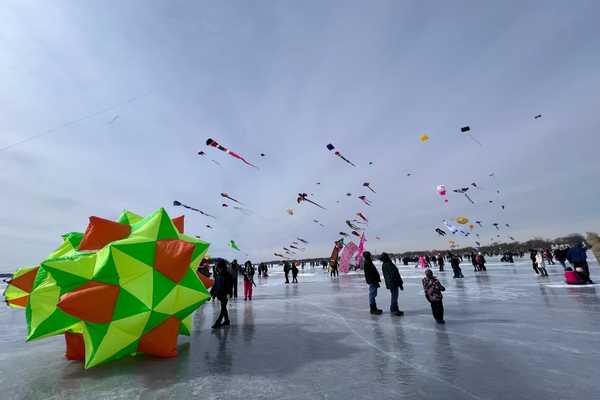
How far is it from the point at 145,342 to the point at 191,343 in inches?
55.7

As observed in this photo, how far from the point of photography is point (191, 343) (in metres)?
6.95

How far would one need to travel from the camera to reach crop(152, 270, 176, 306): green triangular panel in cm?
559

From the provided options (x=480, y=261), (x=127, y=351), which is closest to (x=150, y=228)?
(x=127, y=351)

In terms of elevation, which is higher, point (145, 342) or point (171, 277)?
point (171, 277)

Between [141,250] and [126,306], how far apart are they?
980 millimetres

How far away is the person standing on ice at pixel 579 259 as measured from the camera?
41.2 feet

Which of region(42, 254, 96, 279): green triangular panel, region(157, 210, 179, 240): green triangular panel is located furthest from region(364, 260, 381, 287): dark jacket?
region(42, 254, 96, 279): green triangular panel

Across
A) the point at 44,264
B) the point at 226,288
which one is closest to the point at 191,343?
the point at 226,288

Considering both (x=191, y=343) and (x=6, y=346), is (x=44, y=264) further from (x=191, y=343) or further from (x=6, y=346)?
(x=6, y=346)

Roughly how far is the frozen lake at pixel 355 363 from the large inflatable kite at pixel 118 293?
436mm

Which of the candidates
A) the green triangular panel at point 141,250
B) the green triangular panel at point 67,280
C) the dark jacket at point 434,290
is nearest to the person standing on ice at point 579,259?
the dark jacket at point 434,290

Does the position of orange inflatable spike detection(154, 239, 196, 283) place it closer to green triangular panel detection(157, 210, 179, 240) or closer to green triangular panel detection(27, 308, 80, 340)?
green triangular panel detection(157, 210, 179, 240)

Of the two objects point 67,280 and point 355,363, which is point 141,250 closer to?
point 67,280

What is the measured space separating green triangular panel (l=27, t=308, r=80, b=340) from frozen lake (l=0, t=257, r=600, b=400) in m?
0.62
